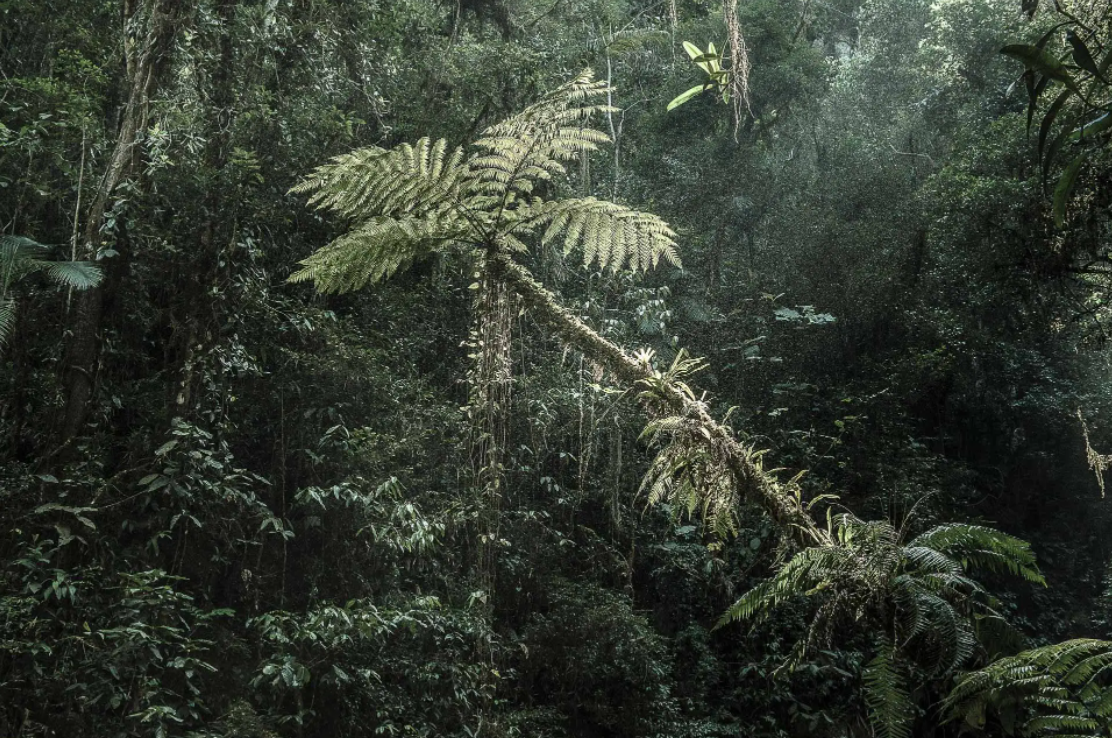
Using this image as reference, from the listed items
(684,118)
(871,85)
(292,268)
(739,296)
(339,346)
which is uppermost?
(871,85)

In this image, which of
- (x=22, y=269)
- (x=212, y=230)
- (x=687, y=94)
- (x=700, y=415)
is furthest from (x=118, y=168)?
(x=700, y=415)

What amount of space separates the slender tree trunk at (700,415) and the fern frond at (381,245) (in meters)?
0.32

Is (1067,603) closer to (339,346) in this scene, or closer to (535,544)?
(535,544)

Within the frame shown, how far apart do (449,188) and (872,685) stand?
1933mm

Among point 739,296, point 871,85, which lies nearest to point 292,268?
point 739,296

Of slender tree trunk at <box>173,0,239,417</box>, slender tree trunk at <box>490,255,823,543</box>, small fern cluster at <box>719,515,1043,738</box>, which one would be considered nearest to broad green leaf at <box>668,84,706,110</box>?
slender tree trunk at <box>490,255,823,543</box>

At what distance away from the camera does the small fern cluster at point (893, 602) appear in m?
2.16

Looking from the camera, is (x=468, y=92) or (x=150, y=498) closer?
(x=150, y=498)

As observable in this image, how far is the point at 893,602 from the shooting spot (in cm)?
226

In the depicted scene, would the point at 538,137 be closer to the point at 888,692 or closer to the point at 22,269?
the point at 888,692

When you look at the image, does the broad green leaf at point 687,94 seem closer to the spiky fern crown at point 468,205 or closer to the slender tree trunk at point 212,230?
the spiky fern crown at point 468,205

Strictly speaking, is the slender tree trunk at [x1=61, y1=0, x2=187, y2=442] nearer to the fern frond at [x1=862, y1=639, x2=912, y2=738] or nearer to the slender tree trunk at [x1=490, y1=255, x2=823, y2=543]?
the slender tree trunk at [x1=490, y1=255, x2=823, y2=543]

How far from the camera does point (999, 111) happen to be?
9.70 metres

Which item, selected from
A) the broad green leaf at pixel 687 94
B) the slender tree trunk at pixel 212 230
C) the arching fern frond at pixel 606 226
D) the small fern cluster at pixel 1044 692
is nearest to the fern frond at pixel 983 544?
the small fern cluster at pixel 1044 692
